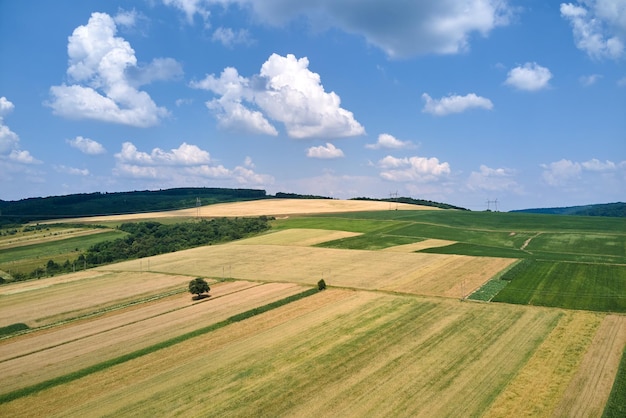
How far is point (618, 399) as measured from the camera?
2884cm

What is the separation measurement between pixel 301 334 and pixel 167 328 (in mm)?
14839

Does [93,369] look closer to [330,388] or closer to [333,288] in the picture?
[330,388]

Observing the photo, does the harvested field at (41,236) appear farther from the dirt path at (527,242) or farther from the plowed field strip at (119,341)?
the dirt path at (527,242)

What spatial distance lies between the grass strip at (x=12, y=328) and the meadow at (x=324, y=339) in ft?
0.86

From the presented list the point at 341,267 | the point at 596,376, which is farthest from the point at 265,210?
the point at 596,376

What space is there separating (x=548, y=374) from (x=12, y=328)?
174 feet

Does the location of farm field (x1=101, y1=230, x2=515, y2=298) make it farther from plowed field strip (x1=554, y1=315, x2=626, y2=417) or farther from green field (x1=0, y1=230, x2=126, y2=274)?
plowed field strip (x1=554, y1=315, x2=626, y2=417)

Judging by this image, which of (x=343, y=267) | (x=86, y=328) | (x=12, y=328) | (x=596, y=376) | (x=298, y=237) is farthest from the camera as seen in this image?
(x=298, y=237)

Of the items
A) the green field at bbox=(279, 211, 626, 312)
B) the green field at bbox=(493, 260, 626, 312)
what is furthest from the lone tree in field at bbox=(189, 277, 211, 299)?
the green field at bbox=(279, 211, 626, 312)

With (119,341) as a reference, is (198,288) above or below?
above

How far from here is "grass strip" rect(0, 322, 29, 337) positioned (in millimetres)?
47169

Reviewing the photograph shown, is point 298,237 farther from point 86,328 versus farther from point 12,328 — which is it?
point 12,328

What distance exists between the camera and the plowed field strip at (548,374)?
1105 inches

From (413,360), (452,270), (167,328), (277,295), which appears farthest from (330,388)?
(452,270)
